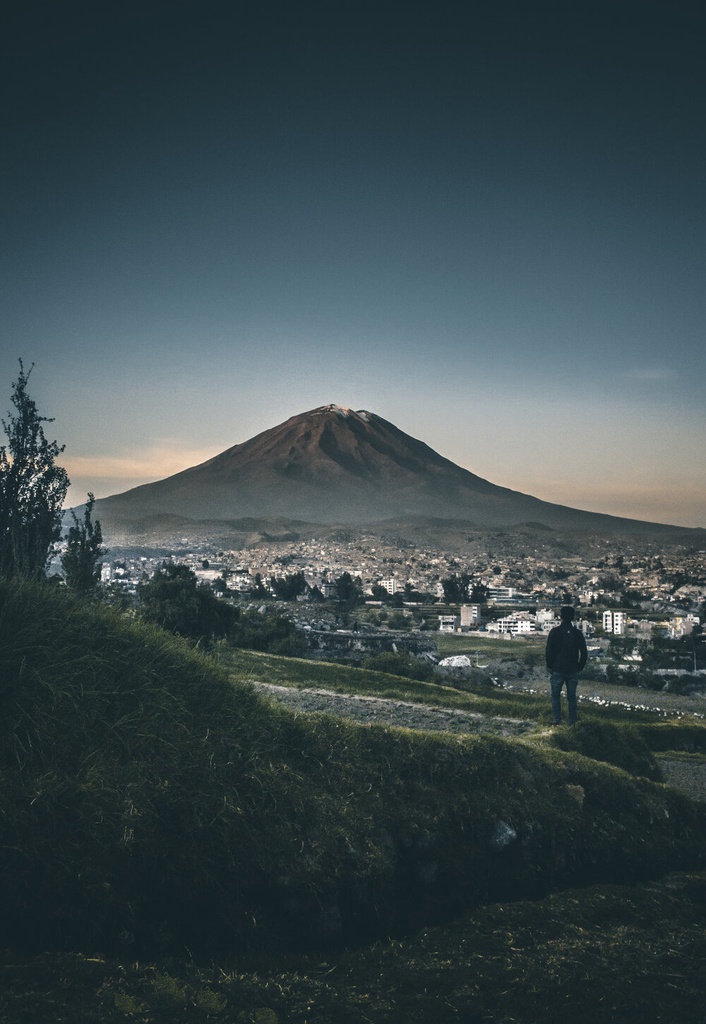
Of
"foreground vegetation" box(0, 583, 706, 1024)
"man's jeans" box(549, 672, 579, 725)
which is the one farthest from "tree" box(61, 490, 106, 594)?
"foreground vegetation" box(0, 583, 706, 1024)

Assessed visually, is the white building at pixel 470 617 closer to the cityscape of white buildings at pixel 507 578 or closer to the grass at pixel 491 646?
the cityscape of white buildings at pixel 507 578

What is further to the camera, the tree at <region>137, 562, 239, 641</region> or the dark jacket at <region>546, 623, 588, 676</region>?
the tree at <region>137, 562, 239, 641</region>

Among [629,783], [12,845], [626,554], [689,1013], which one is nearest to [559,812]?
[629,783]

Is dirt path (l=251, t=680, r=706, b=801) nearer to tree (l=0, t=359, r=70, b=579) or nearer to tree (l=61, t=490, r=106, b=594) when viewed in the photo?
tree (l=0, t=359, r=70, b=579)

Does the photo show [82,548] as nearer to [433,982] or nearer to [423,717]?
[423,717]

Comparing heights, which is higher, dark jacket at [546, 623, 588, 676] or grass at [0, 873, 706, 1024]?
dark jacket at [546, 623, 588, 676]

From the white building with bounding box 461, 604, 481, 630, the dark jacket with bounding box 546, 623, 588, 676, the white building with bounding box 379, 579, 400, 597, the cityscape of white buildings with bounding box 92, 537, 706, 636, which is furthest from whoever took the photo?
the white building with bounding box 379, 579, 400, 597

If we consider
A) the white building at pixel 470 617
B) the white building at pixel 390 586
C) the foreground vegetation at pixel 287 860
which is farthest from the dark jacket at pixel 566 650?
the white building at pixel 390 586

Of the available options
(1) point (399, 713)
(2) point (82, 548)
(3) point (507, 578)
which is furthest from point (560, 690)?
(3) point (507, 578)
